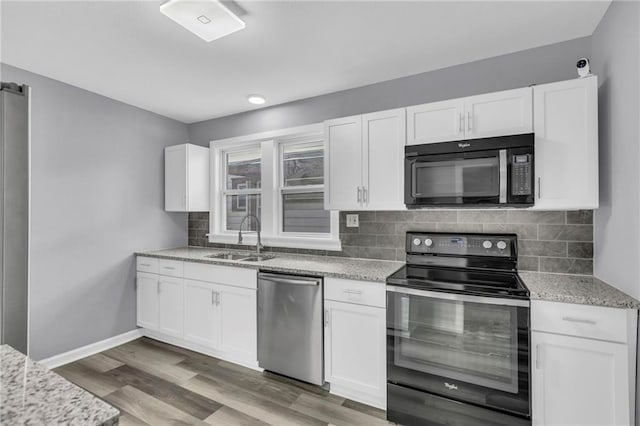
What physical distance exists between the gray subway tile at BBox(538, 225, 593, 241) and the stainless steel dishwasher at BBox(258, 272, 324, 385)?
5.41ft

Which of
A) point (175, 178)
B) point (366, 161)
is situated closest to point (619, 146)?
point (366, 161)

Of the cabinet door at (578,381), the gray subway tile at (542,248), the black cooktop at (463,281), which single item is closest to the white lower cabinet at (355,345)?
the black cooktop at (463,281)

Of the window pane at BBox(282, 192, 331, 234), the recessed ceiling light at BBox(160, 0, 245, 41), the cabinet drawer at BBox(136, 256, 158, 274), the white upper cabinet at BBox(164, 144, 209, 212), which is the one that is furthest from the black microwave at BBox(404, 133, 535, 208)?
the cabinet drawer at BBox(136, 256, 158, 274)

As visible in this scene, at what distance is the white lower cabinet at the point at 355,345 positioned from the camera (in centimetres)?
217

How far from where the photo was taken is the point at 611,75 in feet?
6.08

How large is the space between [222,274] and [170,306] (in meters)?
0.80

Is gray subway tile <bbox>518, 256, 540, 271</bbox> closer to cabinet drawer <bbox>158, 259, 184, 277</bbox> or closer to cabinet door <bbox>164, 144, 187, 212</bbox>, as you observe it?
cabinet drawer <bbox>158, 259, 184, 277</bbox>

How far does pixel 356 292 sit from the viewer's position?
226 cm

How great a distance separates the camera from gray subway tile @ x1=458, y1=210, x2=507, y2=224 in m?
2.38

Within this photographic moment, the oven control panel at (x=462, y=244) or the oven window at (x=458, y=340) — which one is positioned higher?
the oven control panel at (x=462, y=244)

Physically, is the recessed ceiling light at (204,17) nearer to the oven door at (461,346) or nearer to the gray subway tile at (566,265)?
the oven door at (461,346)

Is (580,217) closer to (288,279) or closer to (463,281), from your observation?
(463,281)

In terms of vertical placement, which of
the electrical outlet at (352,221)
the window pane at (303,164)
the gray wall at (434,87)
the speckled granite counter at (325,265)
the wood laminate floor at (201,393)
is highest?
the gray wall at (434,87)

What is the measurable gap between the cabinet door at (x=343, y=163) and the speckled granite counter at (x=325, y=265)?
49 cm
